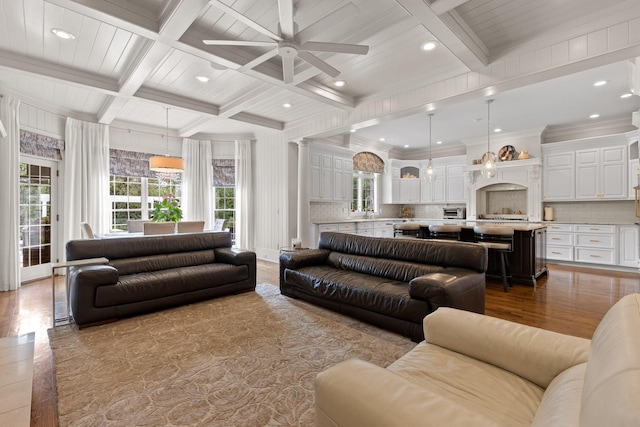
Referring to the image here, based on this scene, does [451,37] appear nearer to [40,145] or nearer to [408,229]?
[408,229]

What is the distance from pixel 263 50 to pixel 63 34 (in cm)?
204

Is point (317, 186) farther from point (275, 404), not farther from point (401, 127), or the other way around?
point (275, 404)

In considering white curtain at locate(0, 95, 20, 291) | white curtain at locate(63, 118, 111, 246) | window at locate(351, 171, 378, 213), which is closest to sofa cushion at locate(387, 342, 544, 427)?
white curtain at locate(0, 95, 20, 291)

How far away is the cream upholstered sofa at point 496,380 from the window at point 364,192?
6.75 m

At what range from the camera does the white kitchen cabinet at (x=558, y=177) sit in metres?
6.68

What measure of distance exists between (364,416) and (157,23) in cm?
355

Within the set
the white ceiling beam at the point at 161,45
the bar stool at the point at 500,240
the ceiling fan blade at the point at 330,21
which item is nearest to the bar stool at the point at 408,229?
the bar stool at the point at 500,240

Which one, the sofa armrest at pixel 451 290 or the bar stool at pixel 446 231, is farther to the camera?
the bar stool at pixel 446 231

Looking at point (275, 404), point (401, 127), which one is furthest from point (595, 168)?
point (275, 404)

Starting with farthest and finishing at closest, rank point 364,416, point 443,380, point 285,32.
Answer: point 285,32 < point 443,380 < point 364,416

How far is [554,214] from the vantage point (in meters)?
7.18

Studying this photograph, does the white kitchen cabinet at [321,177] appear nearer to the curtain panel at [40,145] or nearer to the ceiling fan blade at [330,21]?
the ceiling fan blade at [330,21]

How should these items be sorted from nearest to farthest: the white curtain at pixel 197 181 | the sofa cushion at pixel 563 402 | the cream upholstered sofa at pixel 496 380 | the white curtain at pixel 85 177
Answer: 1. the cream upholstered sofa at pixel 496 380
2. the sofa cushion at pixel 563 402
3. the white curtain at pixel 85 177
4. the white curtain at pixel 197 181

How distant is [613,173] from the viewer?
20.4 feet
